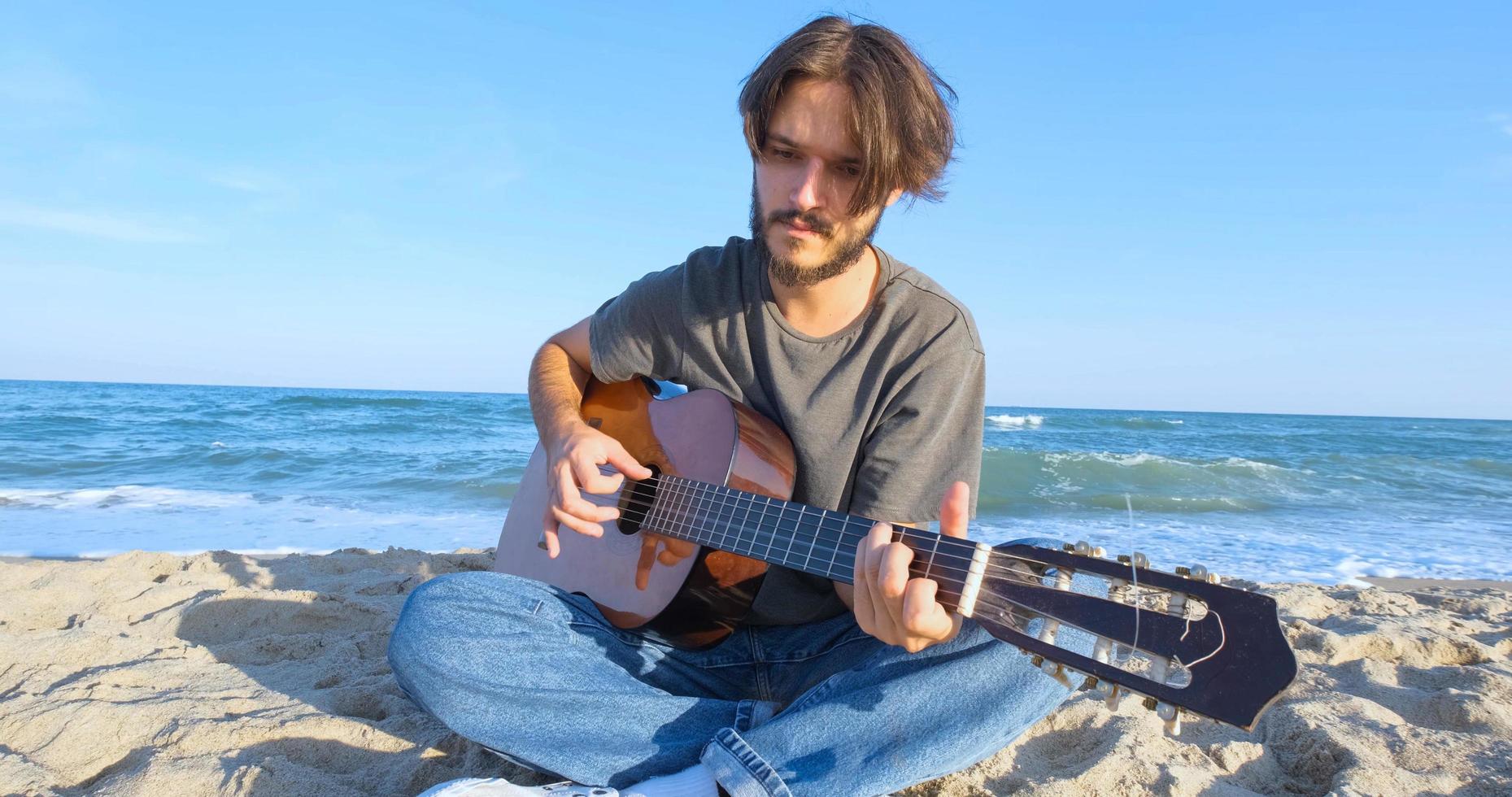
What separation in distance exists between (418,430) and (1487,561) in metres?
15.0

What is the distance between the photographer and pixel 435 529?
251 inches

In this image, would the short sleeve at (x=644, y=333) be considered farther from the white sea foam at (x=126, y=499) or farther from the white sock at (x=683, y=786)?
the white sea foam at (x=126, y=499)

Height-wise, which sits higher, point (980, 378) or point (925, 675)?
point (980, 378)

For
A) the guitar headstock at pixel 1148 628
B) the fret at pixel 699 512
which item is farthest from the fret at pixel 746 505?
the guitar headstock at pixel 1148 628

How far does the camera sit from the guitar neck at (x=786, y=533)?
4.79 feet

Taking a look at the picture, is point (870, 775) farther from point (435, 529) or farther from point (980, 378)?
point (435, 529)

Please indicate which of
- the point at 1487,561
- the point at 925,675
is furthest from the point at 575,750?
the point at 1487,561

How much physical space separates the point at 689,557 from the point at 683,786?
579mm

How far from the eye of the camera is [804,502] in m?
2.23

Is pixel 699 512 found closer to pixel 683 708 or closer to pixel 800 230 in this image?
pixel 683 708

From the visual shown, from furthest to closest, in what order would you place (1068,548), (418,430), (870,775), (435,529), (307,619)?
1. (418,430)
2. (435,529)
3. (307,619)
4. (870,775)
5. (1068,548)

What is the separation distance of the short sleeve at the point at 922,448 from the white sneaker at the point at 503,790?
0.89 metres

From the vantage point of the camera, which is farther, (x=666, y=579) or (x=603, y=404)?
(x=603, y=404)

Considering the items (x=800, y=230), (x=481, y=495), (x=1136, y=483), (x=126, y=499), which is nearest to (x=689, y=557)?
(x=800, y=230)
